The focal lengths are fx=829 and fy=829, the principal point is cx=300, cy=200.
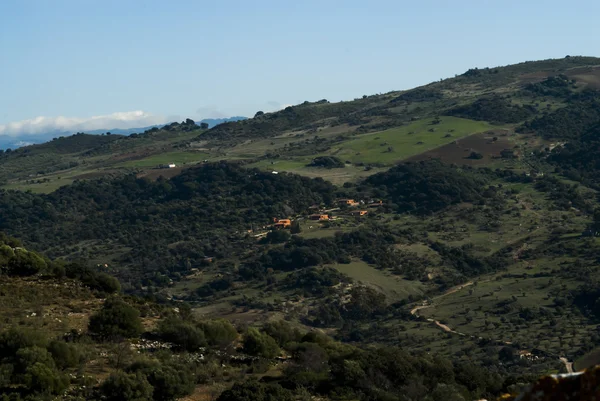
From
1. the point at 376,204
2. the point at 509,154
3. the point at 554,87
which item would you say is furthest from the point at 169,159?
the point at 554,87

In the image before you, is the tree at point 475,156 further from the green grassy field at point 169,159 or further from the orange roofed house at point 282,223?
the green grassy field at point 169,159

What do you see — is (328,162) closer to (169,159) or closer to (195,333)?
(169,159)

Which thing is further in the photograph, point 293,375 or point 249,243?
point 249,243

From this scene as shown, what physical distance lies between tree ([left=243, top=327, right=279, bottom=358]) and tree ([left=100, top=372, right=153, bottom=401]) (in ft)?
22.7

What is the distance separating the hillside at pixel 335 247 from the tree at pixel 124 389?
83 millimetres

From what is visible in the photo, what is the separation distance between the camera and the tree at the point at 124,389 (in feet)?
66.2

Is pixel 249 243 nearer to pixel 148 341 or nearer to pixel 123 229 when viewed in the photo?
pixel 123 229

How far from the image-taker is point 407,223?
99312mm

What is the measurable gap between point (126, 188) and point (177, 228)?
26.3m

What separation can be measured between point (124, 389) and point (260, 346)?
743cm

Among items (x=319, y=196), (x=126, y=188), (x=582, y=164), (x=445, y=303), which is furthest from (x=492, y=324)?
(x=126, y=188)

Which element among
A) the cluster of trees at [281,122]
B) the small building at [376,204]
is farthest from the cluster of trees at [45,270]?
the cluster of trees at [281,122]

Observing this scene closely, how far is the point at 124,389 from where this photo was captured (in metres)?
20.3

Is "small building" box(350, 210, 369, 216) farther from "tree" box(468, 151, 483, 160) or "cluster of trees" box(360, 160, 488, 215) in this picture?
"tree" box(468, 151, 483, 160)
